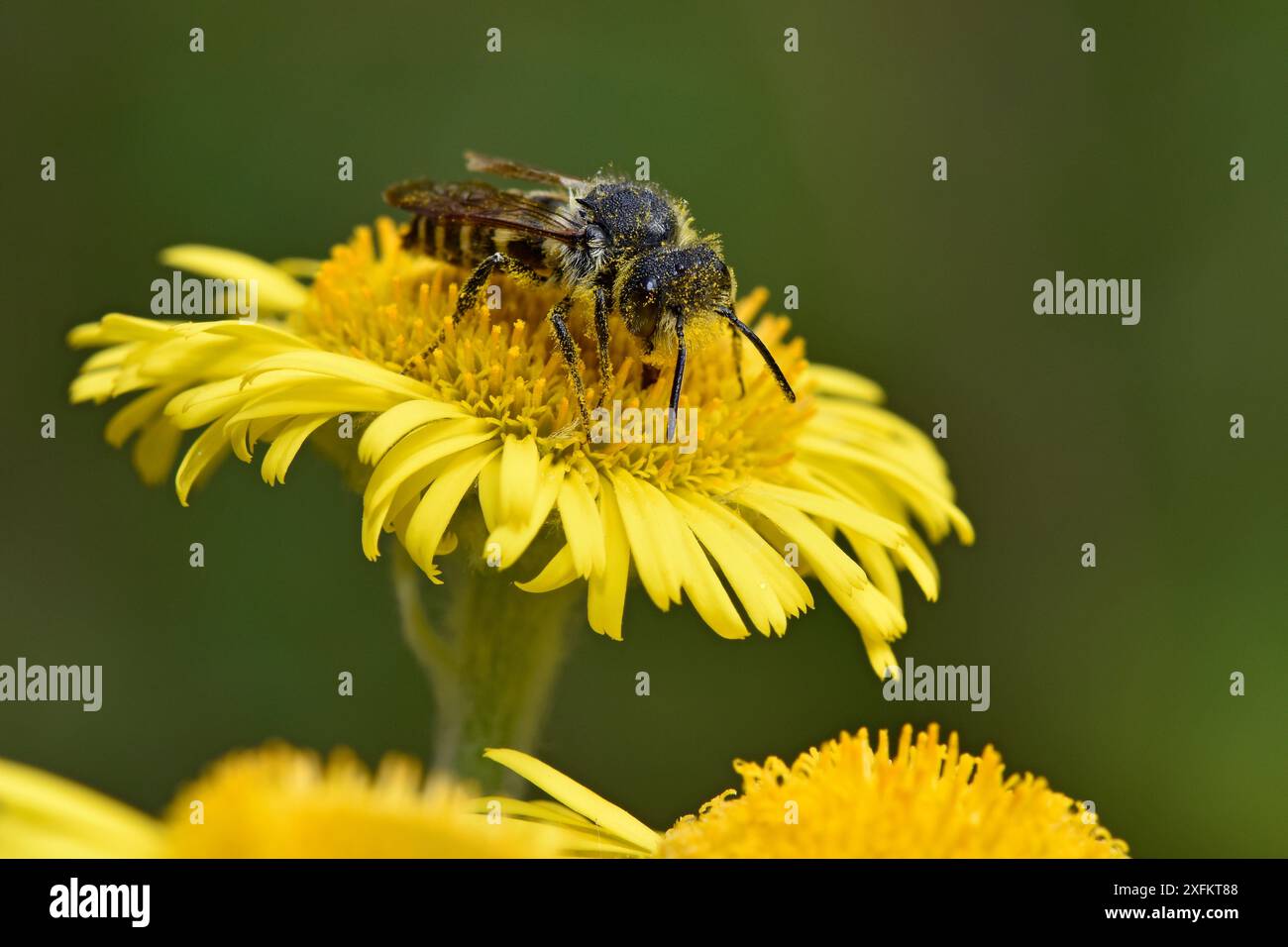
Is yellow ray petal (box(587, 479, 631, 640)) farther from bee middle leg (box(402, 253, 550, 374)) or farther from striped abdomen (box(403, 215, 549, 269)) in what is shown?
striped abdomen (box(403, 215, 549, 269))

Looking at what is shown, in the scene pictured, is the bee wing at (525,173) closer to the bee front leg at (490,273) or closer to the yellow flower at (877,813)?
the bee front leg at (490,273)

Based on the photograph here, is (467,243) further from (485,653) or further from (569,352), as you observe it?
(485,653)

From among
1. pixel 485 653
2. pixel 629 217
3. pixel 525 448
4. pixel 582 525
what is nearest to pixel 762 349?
pixel 629 217

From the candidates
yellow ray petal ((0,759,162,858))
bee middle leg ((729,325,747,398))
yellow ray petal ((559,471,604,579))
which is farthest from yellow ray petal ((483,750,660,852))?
bee middle leg ((729,325,747,398))

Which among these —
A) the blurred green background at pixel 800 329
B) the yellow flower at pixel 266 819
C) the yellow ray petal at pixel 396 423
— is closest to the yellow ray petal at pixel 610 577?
the yellow ray petal at pixel 396 423

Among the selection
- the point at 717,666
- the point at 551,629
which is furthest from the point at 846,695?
the point at 551,629

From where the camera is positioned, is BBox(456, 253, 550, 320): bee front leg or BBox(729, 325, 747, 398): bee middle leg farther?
BBox(729, 325, 747, 398): bee middle leg
